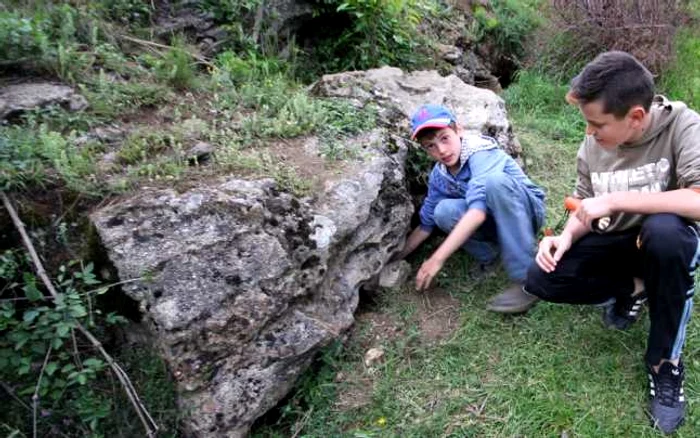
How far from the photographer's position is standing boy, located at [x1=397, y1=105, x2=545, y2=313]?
9.02 ft

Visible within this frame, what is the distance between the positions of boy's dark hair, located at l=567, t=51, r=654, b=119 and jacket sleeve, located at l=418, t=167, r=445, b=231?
1085 mm

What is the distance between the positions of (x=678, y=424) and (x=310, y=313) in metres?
1.53

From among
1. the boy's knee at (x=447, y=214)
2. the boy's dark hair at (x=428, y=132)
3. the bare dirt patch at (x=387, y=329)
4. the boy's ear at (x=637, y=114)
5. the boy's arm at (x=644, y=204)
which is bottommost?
the bare dirt patch at (x=387, y=329)

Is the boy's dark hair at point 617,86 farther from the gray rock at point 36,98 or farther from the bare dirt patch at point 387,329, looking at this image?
the gray rock at point 36,98

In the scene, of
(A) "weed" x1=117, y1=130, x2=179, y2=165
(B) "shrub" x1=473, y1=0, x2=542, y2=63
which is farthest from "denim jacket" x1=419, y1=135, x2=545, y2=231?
(B) "shrub" x1=473, y1=0, x2=542, y2=63

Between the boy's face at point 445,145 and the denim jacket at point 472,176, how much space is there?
0.04 metres

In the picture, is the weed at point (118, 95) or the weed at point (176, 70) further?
the weed at point (176, 70)

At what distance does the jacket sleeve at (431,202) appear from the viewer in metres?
3.09

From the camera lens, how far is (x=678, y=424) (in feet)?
7.13

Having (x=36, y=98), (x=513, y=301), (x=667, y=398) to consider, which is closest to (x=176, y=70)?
(x=36, y=98)

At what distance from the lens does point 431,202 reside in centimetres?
313

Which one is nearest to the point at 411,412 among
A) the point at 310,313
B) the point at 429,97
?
the point at 310,313

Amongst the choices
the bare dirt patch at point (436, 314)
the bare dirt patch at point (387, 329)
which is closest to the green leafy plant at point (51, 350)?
the bare dirt patch at point (387, 329)

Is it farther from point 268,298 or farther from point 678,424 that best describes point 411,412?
point 678,424
